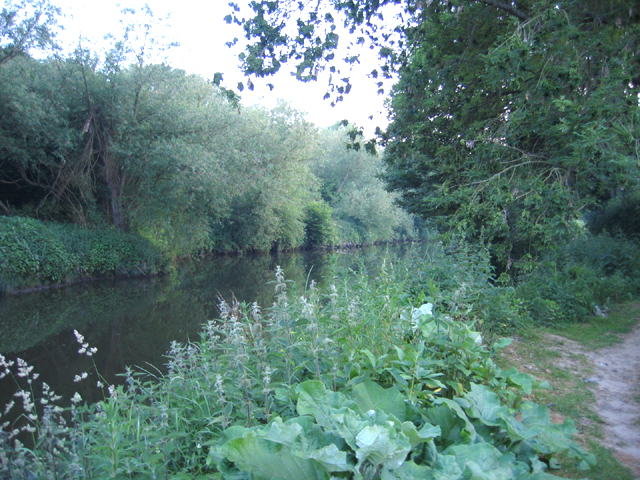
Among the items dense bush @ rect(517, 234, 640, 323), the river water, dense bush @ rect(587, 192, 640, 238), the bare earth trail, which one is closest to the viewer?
the bare earth trail

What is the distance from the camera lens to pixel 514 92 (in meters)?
7.93

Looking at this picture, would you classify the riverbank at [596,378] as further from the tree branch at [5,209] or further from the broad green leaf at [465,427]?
the tree branch at [5,209]

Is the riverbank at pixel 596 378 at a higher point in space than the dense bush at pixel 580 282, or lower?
lower

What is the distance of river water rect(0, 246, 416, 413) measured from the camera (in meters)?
7.62

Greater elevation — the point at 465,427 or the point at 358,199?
the point at 358,199

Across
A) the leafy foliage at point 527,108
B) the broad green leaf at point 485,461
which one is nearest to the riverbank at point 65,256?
the leafy foliage at point 527,108

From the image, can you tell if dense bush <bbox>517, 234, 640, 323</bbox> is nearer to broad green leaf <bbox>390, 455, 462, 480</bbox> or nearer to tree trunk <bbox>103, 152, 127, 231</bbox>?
broad green leaf <bbox>390, 455, 462, 480</bbox>

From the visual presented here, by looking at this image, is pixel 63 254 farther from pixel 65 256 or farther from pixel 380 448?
pixel 380 448

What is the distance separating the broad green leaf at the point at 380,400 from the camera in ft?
7.55

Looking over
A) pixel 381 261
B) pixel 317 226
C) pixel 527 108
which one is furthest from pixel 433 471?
pixel 317 226

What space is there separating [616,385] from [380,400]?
326 cm

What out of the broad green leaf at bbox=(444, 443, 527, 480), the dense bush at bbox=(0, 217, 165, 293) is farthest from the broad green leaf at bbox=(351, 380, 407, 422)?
the dense bush at bbox=(0, 217, 165, 293)

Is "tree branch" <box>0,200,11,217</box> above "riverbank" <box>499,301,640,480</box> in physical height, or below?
above

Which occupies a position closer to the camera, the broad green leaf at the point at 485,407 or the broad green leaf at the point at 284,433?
the broad green leaf at the point at 284,433
